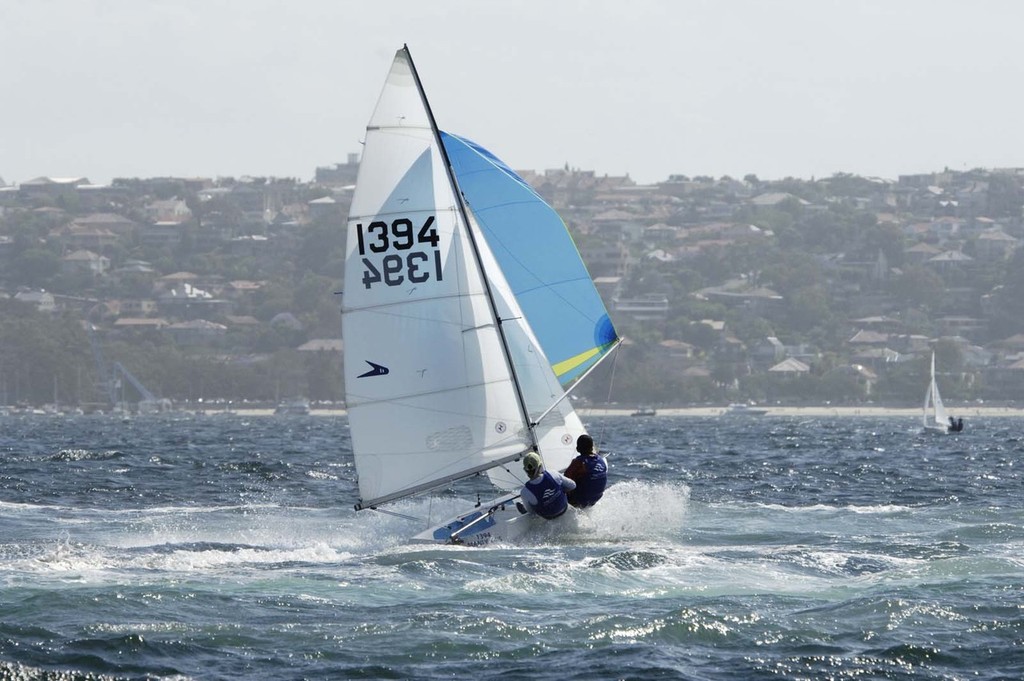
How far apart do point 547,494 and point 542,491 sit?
5 centimetres

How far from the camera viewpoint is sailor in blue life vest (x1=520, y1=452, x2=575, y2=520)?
14.8m

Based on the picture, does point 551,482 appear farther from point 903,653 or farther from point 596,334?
point 903,653

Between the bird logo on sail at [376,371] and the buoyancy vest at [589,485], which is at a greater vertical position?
the bird logo on sail at [376,371]

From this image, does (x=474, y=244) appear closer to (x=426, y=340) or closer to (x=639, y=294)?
(x=426, y=340)

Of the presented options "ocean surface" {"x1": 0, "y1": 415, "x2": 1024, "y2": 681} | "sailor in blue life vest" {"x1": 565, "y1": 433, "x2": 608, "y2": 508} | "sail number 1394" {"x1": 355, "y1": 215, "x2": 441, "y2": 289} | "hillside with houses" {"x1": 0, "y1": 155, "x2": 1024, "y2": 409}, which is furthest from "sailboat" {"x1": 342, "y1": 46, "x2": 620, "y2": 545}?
"hillside with houses" {"x1": 0, "y1": 155, "x2": 1024, "y2": 409}

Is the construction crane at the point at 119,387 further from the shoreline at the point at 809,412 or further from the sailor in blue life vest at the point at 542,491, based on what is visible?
the sailor in blue life vest at the point at 542,491

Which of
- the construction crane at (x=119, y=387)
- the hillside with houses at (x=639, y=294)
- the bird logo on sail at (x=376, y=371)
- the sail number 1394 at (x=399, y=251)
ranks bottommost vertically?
the construction crane at (x=119, y=387)

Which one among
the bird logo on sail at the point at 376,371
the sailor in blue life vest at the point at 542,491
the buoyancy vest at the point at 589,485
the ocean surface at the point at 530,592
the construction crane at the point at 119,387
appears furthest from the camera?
the construction crane at the point at 119,387

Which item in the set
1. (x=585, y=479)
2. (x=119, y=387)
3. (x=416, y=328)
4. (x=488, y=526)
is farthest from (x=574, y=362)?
(x=119, y=387)

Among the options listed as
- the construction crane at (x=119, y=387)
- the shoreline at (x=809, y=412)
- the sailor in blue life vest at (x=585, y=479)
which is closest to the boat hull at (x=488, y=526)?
the sailor in blue life vest at (x=585, y=479)

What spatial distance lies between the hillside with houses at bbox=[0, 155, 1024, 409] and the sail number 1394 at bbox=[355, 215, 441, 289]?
7637 cm

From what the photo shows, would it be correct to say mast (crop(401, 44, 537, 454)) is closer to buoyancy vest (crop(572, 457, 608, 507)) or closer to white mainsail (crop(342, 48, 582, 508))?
white mainsail (crop(342, 48, 582, 508))

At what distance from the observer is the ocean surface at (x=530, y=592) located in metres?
10.1

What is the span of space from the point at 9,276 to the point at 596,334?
452 ft
